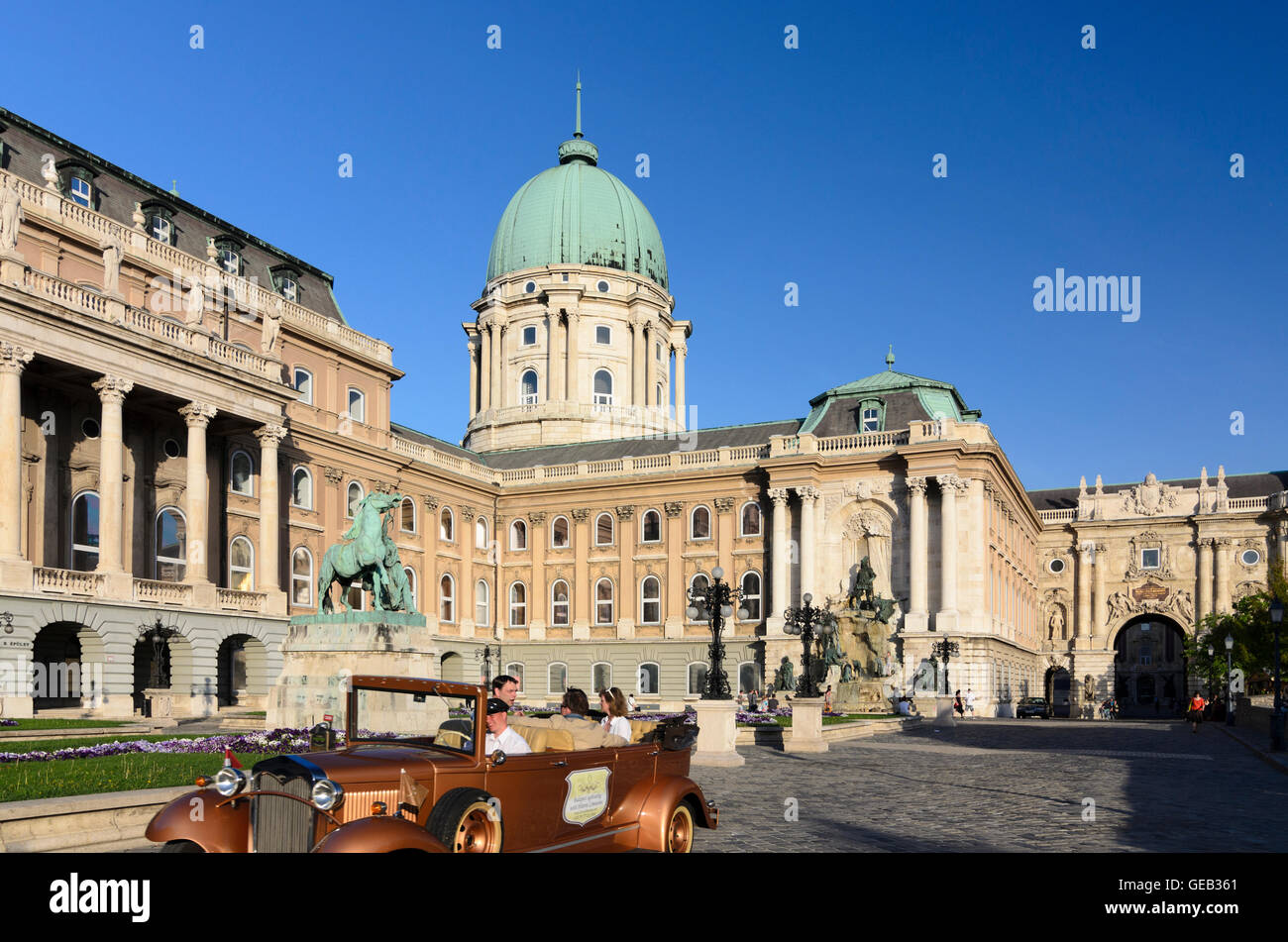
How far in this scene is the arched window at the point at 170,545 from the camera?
4469 cm

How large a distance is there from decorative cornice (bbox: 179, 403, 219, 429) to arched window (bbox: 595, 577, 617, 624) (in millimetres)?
30521

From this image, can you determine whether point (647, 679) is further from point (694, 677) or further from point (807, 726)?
point (807, 726)

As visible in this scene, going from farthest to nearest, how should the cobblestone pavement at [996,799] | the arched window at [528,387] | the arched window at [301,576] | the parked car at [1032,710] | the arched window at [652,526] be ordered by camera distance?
the arched window at [528,387] → the arched window at [652,526] → the parked car at [1032,710] → the arched window at [301,576] → the cobblestone pavement at [996,799]

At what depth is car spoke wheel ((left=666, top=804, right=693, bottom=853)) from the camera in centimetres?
1044

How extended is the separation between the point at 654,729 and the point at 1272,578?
72.0 metres

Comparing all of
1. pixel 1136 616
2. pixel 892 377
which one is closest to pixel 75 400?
pixel 892 377

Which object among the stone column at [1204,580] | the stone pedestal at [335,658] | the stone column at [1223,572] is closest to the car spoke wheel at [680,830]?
the stone pedestal at [335,658]

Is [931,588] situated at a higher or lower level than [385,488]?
lower

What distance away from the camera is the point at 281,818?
7.55 meters

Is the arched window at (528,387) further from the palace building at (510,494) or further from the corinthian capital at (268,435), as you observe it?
the corinthian capital at (268,435)

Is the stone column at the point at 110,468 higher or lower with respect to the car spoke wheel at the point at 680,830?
higher

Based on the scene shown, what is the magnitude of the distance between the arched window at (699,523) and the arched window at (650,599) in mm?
3653
